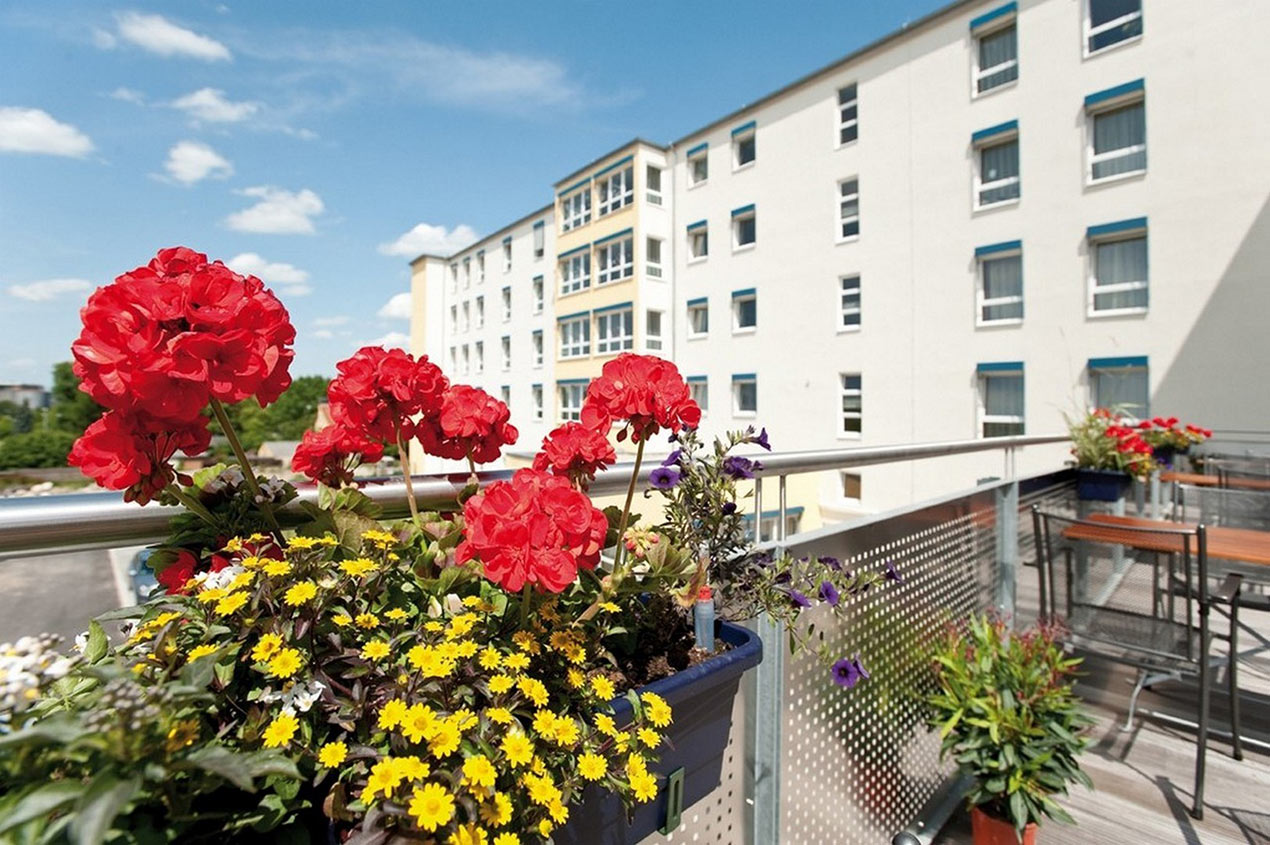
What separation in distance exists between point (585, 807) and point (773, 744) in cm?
84

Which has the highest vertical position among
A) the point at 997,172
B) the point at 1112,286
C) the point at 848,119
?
the point at 848,119

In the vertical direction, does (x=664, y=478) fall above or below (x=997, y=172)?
below

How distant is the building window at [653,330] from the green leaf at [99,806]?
17606 mm

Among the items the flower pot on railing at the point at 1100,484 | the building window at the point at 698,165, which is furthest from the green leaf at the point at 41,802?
the building window at the point at 698,165

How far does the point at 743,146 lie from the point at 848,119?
3047 millimetres

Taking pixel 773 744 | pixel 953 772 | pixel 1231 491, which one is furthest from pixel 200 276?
pixel 1231 491

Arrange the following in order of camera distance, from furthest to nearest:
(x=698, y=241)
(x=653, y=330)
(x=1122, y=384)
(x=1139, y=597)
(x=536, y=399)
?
(x=536, y=399)
(x=653, y=330)
(x=698, y=241)
(x=1122, y=384)
(x=1139, y=597)

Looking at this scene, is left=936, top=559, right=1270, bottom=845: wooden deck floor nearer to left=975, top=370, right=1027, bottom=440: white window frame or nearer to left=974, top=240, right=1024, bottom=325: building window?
left=975, top=370, right=1027, bottom=440: white window frame

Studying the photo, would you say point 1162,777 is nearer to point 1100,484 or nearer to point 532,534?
point 1100,484

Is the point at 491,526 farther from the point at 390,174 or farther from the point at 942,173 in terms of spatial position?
the point at 390,174

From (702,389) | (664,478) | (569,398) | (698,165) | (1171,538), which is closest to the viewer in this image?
(664,478)

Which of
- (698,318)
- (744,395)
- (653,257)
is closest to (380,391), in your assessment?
(744,395)

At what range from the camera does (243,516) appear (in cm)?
80

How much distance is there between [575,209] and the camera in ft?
71.2
